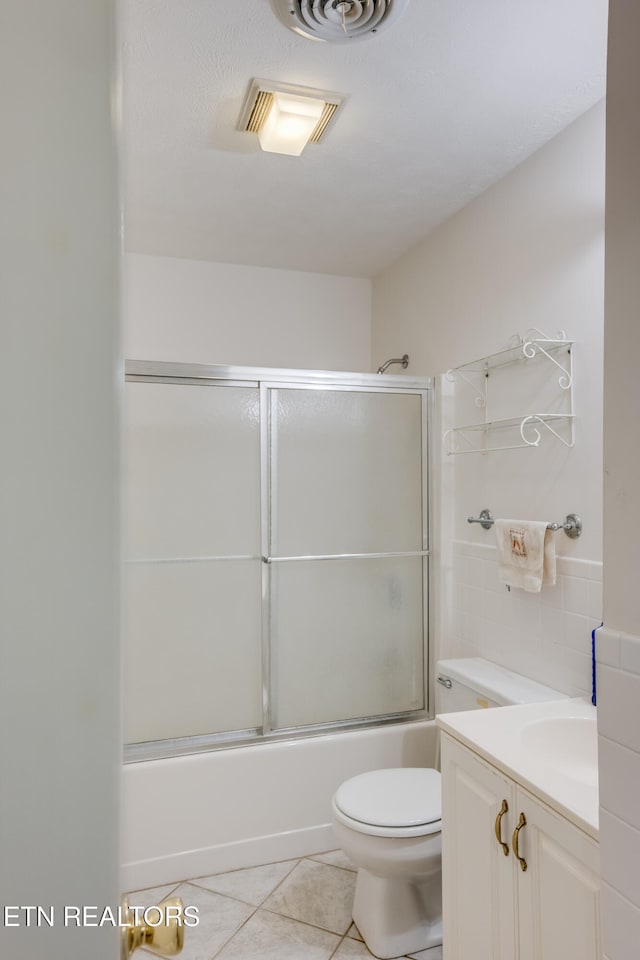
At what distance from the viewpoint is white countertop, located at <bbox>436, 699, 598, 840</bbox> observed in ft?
3.87

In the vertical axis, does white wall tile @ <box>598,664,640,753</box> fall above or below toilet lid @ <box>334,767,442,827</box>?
above

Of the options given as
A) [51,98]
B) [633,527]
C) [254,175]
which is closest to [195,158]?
[254,175]

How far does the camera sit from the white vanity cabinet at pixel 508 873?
3.61 ft

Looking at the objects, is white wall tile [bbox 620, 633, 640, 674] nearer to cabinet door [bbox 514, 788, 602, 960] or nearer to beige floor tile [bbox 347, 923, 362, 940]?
cabinet door [bbox 514, 788, 602, 960]

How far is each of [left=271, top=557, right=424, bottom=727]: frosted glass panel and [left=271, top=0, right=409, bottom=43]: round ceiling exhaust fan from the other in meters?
1.80

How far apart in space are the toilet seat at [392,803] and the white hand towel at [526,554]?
0.74 metres

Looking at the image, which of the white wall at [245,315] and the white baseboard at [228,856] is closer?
the white baseboard at [228,856]

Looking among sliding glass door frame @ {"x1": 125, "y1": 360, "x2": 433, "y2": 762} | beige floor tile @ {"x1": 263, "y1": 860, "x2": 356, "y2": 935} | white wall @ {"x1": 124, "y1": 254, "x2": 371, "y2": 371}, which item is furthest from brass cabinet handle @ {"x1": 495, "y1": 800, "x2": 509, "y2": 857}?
white wall @ {"x1": 124, "y1": 254, "x2": 371, "y2": 371}

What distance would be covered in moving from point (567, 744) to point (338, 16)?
6.28 feet

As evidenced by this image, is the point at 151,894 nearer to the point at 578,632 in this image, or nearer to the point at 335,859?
the point at 335,859

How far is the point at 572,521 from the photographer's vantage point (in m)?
1.88

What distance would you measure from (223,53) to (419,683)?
246 centimetres

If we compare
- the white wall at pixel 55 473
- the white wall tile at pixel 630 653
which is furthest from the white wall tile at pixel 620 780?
the white wall at pixel 55 473

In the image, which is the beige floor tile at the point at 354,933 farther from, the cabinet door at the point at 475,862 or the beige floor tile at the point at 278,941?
the cabinet door at the point at 475,862
